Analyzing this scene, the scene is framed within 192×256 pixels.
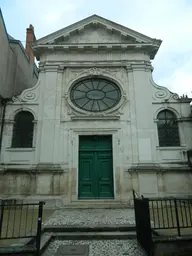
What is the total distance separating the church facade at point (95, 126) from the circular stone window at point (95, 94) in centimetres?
5

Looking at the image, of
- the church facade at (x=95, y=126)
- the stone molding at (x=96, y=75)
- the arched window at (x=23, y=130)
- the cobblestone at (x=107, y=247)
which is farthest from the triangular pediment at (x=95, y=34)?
the cobblestone at (x=107, y=247)

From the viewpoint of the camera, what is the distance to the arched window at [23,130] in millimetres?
9773

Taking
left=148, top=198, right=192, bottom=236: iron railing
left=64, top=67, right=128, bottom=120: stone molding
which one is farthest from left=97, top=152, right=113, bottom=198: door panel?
left=148, top=198, right=192, bottom=236: iron railing

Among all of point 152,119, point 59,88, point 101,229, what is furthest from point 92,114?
point 101,229

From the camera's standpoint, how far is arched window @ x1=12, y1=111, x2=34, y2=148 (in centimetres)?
977

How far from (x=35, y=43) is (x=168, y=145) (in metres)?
8.79

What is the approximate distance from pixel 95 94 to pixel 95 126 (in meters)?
1.89

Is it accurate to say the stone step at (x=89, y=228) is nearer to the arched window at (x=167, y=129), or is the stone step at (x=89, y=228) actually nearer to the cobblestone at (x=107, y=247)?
the cobblestone at (x=107, y=247)

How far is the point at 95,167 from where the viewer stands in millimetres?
9531

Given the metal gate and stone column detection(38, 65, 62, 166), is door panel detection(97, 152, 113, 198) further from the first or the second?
the metal gate

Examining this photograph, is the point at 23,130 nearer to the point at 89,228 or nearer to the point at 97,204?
the point at 97,204

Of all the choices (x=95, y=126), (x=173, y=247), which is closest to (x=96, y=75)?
(x=95, y=126)

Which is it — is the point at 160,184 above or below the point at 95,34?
below

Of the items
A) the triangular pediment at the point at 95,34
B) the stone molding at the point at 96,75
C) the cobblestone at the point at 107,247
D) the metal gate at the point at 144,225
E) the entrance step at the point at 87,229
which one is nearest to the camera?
the metal gate at the point at 144,225
